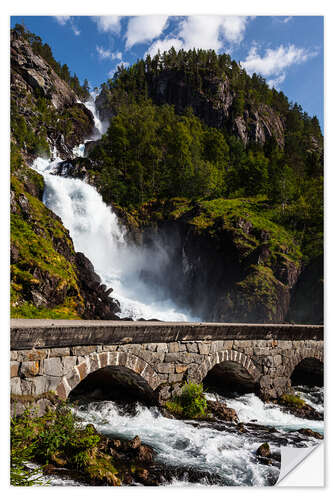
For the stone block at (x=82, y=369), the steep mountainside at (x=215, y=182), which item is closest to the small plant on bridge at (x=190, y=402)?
the stone block at (x=82, y=369)

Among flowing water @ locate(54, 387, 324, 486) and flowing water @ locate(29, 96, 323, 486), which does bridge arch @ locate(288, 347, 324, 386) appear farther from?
flowing water @ locate(54, 387, 324, 486)

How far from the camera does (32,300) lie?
30.3 ft

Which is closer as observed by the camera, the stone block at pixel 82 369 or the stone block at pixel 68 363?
the stone block at pixel 68 363

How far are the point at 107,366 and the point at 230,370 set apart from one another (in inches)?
115

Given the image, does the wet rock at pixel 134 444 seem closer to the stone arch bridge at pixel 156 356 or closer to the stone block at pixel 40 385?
the stone arch bridge at pixel 156 356

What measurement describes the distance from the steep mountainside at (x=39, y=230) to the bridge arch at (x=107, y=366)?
14.8 ft

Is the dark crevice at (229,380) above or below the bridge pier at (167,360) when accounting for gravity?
below

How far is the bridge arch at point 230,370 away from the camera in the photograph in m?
5.68

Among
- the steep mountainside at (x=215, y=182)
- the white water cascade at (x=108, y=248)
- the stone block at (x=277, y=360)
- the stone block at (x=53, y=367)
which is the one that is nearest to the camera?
the stone block at (x=53, y=367)

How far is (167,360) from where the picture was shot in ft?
17.0

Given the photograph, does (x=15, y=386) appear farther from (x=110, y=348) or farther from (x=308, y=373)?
(x=308, y=373)

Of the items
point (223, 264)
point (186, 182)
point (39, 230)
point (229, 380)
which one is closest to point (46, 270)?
point (39, 230)
